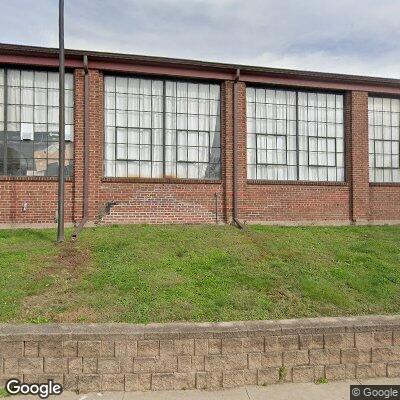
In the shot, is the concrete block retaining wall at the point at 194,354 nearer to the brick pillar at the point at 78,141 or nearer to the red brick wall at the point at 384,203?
the brick pillar at the point at 78,141

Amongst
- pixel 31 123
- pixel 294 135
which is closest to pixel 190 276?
pixel 31 123

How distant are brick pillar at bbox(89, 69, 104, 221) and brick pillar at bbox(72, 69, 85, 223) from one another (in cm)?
24

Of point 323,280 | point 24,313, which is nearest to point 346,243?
point 323,280

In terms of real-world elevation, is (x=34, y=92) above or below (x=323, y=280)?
above

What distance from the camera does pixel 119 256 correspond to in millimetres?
7102

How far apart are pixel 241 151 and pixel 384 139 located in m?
5.35

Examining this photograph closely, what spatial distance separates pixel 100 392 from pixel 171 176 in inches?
295

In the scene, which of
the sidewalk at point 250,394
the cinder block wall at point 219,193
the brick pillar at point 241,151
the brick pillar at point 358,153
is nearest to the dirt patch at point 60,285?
the sidewalk at point 250,394

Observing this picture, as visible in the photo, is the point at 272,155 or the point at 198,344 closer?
the point at 198,344

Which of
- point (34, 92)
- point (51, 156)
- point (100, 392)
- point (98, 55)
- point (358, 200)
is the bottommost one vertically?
point (100, 392)

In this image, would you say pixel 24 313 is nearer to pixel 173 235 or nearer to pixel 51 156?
pixel 173 235
